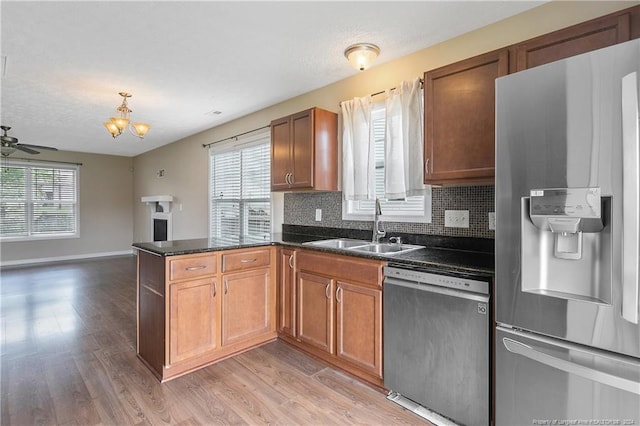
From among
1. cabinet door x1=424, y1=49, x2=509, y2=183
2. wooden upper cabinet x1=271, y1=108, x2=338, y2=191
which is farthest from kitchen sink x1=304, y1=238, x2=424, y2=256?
cabinet door x1=424, y1=49, x2=509, y2=183

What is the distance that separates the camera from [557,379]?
135 centimetres

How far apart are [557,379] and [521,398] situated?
0.63ft

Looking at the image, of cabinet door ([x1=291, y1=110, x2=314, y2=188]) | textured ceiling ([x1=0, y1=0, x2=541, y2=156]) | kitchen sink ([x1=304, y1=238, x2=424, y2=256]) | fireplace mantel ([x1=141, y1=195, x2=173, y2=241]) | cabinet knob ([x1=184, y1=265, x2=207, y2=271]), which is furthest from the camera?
fireplace mantel ([x1=141, y1=195, x2=173, y2=241])

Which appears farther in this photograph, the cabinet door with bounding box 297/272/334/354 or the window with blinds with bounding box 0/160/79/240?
the window with blinds with bounding box 0/160/79/240

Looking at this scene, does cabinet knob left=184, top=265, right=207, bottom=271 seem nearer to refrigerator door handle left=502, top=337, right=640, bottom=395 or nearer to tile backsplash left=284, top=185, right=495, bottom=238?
tile backsplash left=284, top=185, right=495, bottom=238

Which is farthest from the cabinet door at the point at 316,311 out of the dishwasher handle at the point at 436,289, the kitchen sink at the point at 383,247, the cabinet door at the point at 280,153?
the cabinet door at the point at 280,153

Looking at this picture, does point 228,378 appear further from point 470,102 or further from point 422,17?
point 422,17

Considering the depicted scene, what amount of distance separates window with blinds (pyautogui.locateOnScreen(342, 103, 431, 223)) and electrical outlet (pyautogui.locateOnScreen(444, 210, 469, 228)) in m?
0.16

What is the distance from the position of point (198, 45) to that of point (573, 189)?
2.62 m

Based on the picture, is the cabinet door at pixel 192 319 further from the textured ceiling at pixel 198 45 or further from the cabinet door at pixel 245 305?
the textured ceiling at pixel 198 45

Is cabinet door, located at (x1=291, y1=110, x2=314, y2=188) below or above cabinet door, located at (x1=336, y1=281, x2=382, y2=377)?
above

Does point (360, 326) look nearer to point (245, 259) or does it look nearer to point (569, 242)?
point (245, 259)

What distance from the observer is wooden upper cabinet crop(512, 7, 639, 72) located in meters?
1.55

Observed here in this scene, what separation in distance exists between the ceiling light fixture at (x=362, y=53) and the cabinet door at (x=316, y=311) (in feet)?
5.67
